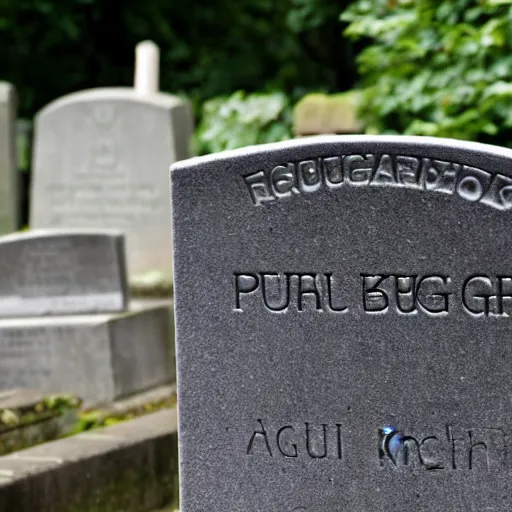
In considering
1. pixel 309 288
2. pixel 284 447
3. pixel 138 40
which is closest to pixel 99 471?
pixel 284 447

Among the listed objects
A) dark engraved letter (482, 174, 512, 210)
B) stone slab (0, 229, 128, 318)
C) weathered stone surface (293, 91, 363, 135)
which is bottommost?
stone slab (0, 229, 128, 318)

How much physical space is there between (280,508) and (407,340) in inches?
22.9

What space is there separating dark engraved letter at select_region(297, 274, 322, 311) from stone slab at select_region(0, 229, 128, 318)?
3.57m

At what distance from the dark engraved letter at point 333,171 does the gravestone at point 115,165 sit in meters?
4.72

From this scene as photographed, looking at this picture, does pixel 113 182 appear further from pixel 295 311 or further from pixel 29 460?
pixel 295 311

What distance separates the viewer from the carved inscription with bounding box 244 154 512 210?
3.32 meters

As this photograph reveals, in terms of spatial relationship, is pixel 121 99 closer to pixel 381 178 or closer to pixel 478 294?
pixel 381 178

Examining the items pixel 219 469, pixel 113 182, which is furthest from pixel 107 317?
pixel 219 469

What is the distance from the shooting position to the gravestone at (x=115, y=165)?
829 cm

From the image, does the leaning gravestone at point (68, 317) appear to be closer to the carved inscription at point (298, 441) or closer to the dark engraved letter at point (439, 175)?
the carved inscription at point (298, 441)

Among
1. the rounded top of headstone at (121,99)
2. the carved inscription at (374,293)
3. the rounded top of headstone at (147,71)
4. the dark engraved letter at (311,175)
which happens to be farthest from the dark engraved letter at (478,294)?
the rounded top of headstone at (147,71)

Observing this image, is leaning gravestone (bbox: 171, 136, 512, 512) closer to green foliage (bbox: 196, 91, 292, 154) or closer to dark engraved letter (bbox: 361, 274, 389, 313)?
dark engraved letter (bbox: 361, 274, 389, 313)

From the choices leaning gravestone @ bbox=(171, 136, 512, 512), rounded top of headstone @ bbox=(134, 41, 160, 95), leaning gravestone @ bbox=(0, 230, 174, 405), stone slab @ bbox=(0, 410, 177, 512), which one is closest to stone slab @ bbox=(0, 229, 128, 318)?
leaning gravestone @ bbox=(0, 230, 174, 405)

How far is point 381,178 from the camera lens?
3.41 m
